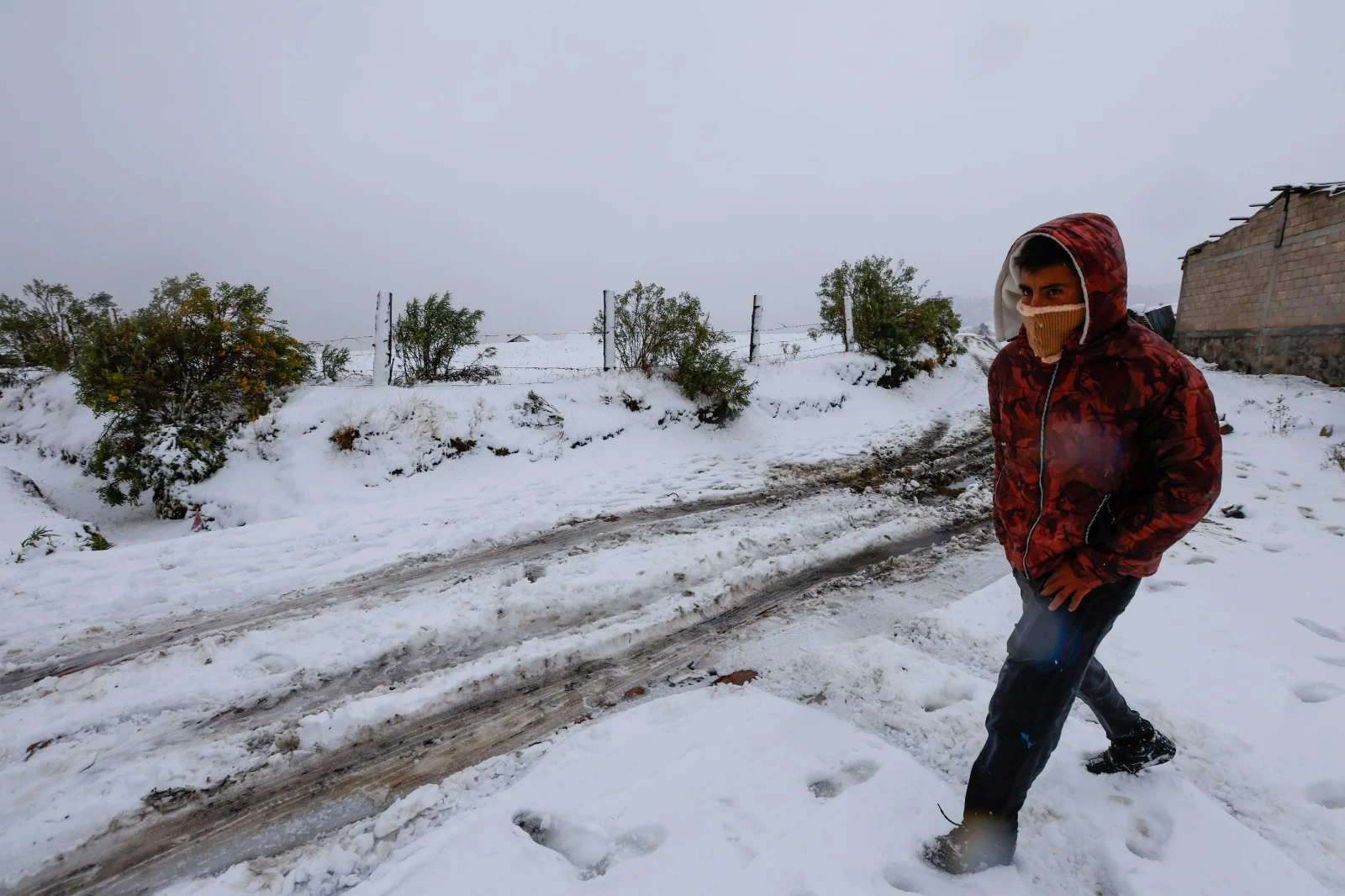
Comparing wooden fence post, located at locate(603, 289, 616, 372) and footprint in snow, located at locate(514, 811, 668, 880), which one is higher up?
wooden fence post, located at locate(603, 289, 616, 372)

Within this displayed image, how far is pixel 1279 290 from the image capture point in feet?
37.7

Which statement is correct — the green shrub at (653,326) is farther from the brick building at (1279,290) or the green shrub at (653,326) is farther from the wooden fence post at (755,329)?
the brick building at (1279,290)

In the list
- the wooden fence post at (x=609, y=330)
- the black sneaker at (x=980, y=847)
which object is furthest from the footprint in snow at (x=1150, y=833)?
the wooden fence post at (x=609, y=330)

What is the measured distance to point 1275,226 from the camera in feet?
38.0

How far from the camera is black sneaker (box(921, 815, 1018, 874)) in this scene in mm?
1807

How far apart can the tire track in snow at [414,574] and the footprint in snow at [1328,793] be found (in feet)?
13.8

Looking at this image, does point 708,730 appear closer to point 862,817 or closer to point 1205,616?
point 862,817

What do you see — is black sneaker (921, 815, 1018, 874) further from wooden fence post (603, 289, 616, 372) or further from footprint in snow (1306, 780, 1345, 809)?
wooden fence post (603, 289, 616, 372)

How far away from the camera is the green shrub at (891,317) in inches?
512

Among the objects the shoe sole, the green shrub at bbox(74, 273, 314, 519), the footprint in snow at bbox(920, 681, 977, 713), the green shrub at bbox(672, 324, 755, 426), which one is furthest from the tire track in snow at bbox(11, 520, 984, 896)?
the green shrub at bbox(672, 324, 755, 426)

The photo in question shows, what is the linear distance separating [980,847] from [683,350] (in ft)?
26.9

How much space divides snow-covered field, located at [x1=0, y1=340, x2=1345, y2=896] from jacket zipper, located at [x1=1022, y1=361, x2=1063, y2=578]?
3.76 feet

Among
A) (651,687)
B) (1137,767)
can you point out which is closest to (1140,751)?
(1137,767)

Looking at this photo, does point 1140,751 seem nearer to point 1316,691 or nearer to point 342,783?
point 1316,691
